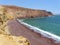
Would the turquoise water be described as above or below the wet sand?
below

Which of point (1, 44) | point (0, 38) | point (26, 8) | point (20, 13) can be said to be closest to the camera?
point (1, 44)

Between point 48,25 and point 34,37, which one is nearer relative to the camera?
point 34,37

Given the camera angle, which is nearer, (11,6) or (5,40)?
(5,40)

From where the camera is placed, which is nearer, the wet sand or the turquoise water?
the wet sand

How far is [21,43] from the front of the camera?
910 cm

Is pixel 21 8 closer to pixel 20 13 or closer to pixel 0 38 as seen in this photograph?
pixel 20 13

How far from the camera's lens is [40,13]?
532ft

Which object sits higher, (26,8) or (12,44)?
(12,44)

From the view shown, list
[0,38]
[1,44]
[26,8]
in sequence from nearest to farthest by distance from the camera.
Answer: [1,44] < [0,38] < [26,8]

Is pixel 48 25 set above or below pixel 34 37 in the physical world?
below

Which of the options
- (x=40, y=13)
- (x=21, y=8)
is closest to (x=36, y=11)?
(x=40, y=13)

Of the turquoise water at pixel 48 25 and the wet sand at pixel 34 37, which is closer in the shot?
the wet sand at pixel 34 37

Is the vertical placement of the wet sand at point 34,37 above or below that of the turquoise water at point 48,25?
above

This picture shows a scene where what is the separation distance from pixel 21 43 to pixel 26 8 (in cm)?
14420
